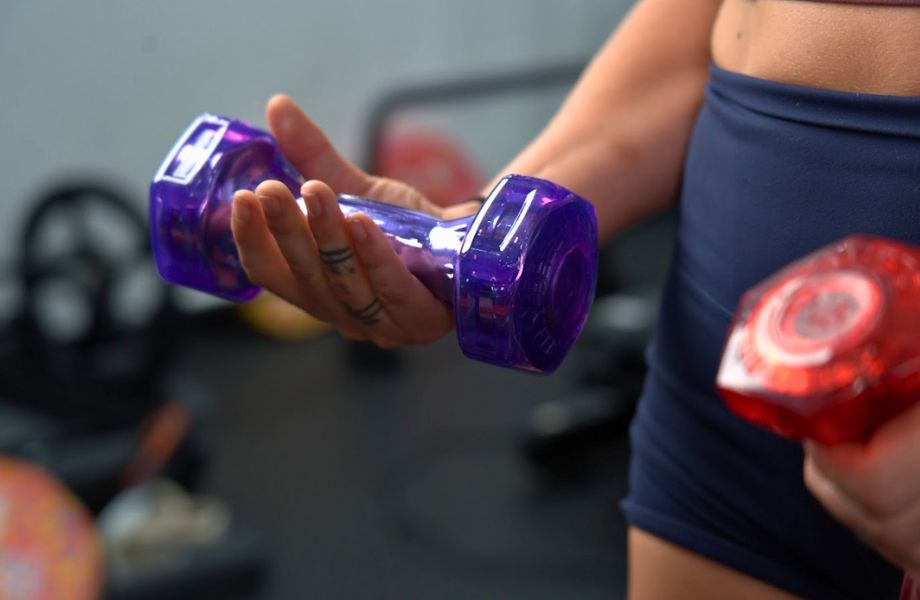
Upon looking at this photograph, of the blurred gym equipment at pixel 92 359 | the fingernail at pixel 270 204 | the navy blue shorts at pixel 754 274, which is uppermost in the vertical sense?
the fingernail at pixel 270 204

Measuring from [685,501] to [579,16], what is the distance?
2.98 meters

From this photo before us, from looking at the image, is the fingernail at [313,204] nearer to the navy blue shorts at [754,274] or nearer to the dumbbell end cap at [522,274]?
the dumbbell end cap at [522,274]

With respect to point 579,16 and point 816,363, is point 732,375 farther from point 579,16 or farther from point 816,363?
point 579,16

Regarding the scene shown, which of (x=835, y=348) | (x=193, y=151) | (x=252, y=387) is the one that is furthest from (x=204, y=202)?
(x=252, y=387)

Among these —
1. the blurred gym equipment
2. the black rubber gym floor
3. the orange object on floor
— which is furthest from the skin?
the blurred gym equipment

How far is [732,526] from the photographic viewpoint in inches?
24.7

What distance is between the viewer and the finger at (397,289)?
55 centimetres

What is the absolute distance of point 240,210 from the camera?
1.84 feet

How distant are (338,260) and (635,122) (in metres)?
0.26

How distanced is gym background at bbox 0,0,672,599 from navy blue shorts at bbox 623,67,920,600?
2.79 feet

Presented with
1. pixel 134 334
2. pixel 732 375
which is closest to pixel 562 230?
pixel 732 375

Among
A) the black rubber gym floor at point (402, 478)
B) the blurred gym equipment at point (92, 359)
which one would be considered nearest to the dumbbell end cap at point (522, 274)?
the black rubber gym floor at point (402, 478)

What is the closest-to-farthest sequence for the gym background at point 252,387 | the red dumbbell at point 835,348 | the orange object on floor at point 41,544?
the red dumbbell at point 835,348
the orange object on floor at point 41,544
the gym background at point 252,387

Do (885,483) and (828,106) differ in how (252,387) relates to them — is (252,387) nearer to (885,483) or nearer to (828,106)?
(828,106)
